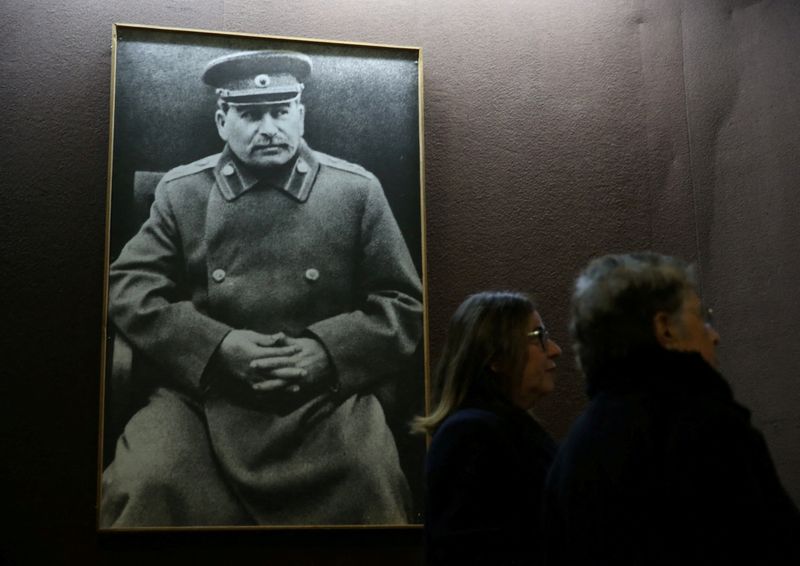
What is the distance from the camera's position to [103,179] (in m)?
3.91

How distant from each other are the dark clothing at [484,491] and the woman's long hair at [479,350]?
113 millimetres

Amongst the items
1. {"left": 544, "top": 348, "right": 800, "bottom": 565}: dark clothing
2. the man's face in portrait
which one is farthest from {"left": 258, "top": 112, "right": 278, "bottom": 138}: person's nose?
{"left": 544, "top": 348, "right": 800, "bottom": 565}: dark clothing

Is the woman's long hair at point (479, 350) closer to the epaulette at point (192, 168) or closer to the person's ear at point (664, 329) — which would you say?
the person's ear at point (664, 329)

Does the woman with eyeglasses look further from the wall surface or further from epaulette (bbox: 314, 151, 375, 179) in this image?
epaulette (bbox: 314, 151, 375, 179)

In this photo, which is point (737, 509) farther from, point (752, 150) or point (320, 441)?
point (752, 150)

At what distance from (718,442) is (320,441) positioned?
2.07m

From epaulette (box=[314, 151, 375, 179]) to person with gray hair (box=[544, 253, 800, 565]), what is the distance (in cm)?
183

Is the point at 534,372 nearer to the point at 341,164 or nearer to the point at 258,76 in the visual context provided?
the point at 341,164

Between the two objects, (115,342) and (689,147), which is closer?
(115,342)

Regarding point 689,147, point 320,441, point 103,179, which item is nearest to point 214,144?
point 103,179

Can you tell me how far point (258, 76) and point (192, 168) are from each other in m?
0.45

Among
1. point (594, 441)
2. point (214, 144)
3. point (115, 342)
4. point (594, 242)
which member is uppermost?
point (214, 144)

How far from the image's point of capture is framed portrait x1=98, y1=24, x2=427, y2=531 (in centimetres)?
370

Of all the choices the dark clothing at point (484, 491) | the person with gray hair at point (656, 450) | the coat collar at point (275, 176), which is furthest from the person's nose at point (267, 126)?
the person with gray hair at point (656, 450)
